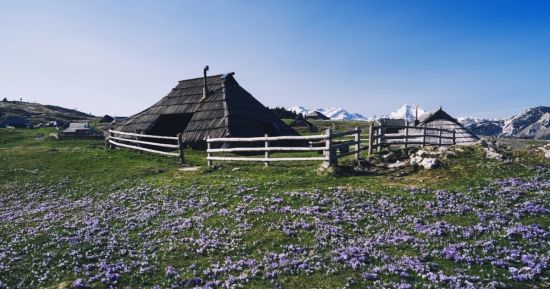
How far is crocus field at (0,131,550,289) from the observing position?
10.4 metres

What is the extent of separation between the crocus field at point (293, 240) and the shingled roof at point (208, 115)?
839 inches

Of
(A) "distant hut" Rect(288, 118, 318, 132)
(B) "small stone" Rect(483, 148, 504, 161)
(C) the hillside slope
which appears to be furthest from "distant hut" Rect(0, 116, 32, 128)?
(B) "small stone" Rect(483, 148, 504, 161)

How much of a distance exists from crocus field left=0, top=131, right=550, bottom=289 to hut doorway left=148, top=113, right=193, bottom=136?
76.7 ft

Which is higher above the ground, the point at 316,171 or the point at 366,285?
the point at 316,171

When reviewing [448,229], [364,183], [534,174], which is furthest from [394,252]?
[534,174]

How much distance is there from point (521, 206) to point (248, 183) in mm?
12038

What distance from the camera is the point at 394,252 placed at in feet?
38.0

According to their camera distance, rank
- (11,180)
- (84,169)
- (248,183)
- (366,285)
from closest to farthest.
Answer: (366,285)
(248,183)
(11,180)
(84,169)

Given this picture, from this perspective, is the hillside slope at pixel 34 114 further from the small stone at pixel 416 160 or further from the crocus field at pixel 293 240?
the small stone at pixel 416 160

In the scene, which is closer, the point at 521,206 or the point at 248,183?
the point at 521,206

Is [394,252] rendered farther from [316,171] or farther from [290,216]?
[316,171]

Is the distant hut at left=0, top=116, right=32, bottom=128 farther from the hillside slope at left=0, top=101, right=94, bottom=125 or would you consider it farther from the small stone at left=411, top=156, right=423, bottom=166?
the small stone at left=411, top=156, right=423, bottom=166

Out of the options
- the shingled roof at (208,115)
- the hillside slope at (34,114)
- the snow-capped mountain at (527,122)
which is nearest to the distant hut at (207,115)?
the shingled roof at (208,115)

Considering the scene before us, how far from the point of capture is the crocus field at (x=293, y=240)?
34.0 feet
